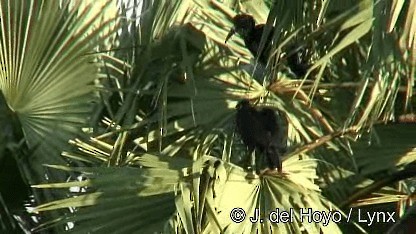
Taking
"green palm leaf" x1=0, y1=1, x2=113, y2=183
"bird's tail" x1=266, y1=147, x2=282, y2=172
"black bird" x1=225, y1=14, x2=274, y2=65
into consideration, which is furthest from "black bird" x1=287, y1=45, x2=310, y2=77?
"green palm leaf" x1=0, y1=1, x2=113, y2=183

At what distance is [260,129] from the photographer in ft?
11.0

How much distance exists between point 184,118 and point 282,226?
0.79 meters

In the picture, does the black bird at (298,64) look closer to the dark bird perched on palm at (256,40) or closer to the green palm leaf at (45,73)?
the dark bird perched on palm at (256,40)

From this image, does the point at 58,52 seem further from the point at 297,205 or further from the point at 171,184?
the point at 297,205

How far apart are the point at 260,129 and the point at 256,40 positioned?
54 cm

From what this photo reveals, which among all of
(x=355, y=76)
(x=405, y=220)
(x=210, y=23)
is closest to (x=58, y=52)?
(x=210, y=23)

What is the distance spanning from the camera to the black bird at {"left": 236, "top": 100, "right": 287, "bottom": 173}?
3295mm

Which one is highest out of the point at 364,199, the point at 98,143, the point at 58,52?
the point at 58,52

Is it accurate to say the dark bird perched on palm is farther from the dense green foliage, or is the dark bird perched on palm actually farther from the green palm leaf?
the green palm leaf

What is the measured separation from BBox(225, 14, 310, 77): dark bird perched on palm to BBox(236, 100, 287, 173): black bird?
0.91 ft

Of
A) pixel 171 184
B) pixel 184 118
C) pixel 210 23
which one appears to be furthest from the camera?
pixel 210 23

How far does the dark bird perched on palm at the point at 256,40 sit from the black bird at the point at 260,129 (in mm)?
279

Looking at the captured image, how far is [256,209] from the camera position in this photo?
→ 10.0ft

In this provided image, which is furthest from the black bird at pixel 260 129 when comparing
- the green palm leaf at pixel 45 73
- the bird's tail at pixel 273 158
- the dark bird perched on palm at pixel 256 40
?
the green palm leaf at pixel 45 73
